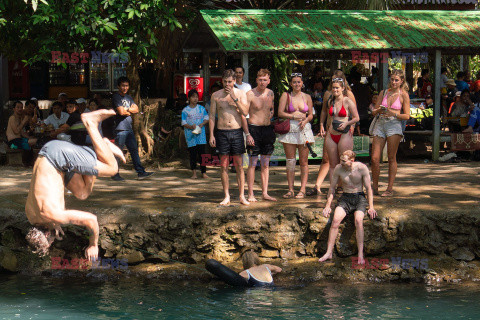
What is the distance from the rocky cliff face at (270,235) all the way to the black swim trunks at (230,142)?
0.85 meters

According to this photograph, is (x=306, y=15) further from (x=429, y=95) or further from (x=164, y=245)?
(x=164, y=245)

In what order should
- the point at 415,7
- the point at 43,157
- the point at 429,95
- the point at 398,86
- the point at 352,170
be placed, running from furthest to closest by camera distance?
the point at 415,7
the point at 429,95
the point at 398,86
the point at 352,170
the point at 43,157

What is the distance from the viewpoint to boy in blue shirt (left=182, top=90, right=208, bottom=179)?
498 inches

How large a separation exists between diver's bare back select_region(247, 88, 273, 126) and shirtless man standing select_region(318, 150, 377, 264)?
4.86 ft

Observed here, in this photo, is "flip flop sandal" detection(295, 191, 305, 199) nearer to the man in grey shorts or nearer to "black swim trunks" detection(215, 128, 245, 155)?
"black swim trunks" detection(215, 128, 245, 155)

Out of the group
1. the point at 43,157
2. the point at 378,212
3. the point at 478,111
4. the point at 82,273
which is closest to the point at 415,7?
the point at 478,111

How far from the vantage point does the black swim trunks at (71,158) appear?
5996 mm

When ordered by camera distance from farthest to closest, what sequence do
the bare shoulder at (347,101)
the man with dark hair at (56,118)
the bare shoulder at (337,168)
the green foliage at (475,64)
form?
the green foliage at (475,64), the man with dark hair at (56,118), the bare shoulder at (347,101), the bare shoulder at (337,168)

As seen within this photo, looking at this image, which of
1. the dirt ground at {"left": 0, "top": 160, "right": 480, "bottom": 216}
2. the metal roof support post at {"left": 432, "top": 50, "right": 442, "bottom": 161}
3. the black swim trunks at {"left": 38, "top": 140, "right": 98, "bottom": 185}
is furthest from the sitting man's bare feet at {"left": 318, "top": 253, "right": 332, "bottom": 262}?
the metal roof support post at {"left": 432, "top": 50, "right": 442, "bottom": 161}

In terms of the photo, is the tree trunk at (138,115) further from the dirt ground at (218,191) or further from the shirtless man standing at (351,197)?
the shirtless man standing at (351,197)

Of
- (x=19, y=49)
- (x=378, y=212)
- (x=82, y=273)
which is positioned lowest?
Result: (x=82, y=273)

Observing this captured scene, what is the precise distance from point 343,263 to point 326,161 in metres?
1.77

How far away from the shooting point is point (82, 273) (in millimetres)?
9773

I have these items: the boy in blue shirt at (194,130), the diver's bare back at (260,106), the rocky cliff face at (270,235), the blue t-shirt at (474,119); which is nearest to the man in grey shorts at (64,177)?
the rocky cliff face at (270,235)
